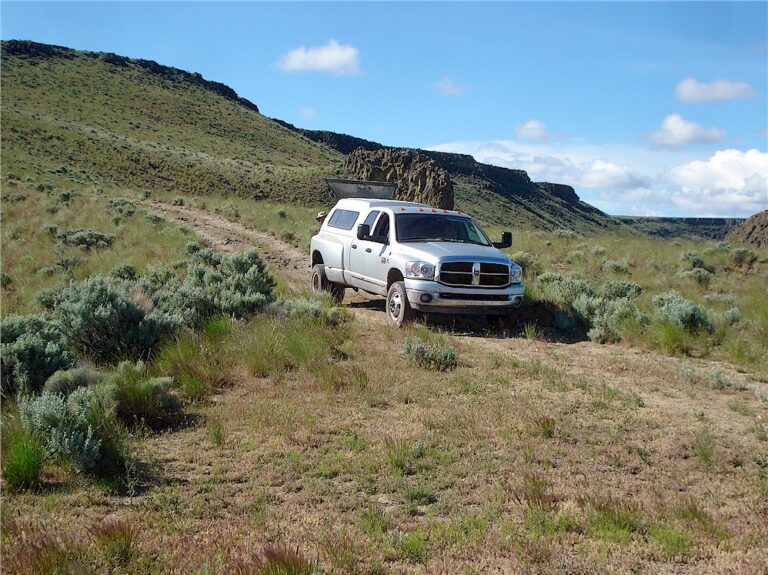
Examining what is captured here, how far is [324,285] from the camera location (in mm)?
13344

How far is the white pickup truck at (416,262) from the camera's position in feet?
33.7

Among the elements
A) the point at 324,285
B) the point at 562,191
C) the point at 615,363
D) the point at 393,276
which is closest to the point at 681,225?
the point at 562,191

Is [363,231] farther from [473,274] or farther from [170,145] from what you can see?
[170,145]

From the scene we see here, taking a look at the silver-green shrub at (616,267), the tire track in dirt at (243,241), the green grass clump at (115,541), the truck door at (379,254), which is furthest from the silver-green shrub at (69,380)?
the silver-green shrub at (616,267)

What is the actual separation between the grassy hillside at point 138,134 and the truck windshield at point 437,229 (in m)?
34.1

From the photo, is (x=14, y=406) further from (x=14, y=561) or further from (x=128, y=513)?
(x=14, y=561)

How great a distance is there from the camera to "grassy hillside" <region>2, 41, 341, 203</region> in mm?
51719

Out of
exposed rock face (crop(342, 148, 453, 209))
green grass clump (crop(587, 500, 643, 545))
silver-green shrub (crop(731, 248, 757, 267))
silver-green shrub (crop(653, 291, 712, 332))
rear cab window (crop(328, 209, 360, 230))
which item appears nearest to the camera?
green grass clump (crop(587, 500, 643, 545))

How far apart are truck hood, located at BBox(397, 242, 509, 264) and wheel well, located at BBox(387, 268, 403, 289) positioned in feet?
1.15

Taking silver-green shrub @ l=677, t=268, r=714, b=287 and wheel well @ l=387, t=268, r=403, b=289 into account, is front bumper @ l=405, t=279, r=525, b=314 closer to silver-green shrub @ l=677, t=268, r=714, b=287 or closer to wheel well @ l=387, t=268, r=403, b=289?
wheel well @ l=387, t=268, r=403, b=289

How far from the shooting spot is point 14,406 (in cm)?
597

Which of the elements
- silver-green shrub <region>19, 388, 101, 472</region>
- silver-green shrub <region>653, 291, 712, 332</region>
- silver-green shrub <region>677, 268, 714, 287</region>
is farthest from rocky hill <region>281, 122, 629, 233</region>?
silver-green shrub <region>19, 388, 101, 472</region>

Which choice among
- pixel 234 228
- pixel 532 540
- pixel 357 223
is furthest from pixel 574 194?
pixel 532 540

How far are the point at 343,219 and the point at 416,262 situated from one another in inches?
130
